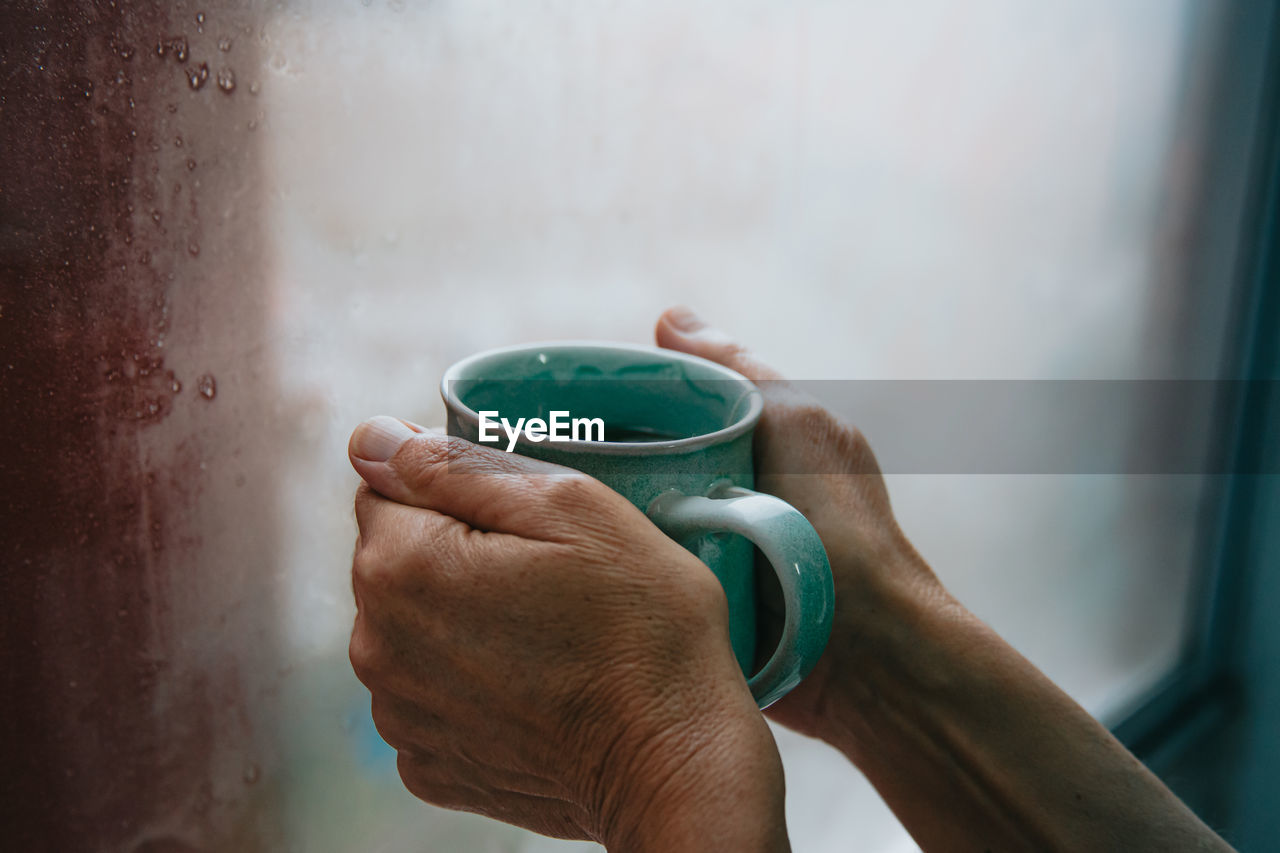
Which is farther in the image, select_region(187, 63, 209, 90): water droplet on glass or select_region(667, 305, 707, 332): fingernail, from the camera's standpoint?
select_region(667, 305, 707, 332): fingernail

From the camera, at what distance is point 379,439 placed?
1.50ft

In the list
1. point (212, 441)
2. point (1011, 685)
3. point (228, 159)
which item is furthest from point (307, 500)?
point (1011, 685)

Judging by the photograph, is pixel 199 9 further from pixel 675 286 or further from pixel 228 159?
pixel 675 286

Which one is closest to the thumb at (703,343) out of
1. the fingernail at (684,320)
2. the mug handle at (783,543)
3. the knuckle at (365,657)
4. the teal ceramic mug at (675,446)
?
the fingernail at (684,320)

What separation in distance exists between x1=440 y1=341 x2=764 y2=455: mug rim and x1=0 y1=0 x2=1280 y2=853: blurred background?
0.15m

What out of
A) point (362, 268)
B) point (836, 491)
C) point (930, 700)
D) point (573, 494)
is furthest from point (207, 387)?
point (930, 700)

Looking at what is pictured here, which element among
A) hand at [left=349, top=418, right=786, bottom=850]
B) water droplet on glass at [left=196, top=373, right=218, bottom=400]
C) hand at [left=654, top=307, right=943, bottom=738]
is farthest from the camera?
hand at [left=654, top=307, right=943, bottom=738]

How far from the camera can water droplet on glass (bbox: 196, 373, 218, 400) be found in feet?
1.65

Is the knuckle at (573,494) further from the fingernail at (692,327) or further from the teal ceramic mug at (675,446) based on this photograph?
the fingernail at (692,327)

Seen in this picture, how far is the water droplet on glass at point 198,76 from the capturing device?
0.47m

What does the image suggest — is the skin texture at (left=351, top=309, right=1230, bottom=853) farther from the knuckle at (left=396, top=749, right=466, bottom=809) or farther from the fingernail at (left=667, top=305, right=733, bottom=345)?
the fingernail at (left=667, top=305, right=733, bottom=345)

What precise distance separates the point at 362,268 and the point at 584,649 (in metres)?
0.33

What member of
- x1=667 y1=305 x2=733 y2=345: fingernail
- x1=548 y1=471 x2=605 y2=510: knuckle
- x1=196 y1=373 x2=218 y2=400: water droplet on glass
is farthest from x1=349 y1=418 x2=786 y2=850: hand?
x1=667 y1=305 x2=733 y2=345: fingernail

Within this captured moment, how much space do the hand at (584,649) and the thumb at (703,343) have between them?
27 cm
